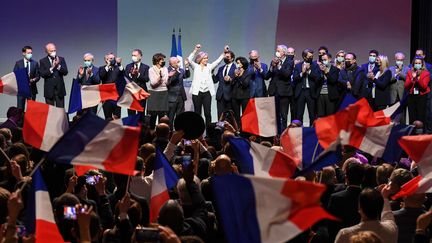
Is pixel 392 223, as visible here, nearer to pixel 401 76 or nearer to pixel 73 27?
pixel 401 76

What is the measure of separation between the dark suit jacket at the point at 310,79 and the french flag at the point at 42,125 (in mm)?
9868

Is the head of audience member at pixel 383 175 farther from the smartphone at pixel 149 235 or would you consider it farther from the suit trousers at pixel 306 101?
the suit trousers at pixel 306 101

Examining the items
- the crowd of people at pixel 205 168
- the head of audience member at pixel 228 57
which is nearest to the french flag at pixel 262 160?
the crowd of people at pixel 205 168

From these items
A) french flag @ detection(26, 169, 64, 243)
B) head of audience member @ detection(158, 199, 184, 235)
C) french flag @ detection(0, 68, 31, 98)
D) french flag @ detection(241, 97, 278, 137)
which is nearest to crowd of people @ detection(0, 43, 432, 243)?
head of audience member @ detection(158, 199, 184, 235)

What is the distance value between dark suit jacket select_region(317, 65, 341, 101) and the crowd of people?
0.06 feet

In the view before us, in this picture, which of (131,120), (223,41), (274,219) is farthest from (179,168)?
(223,41)

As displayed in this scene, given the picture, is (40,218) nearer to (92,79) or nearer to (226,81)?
(226,81)

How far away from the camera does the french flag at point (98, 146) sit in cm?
508

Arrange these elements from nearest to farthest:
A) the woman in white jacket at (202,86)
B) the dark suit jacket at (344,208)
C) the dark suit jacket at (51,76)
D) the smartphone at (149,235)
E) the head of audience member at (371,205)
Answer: the smartphone at (149,235), the head of audience member at (371,205), the dark suit jacket at (344,208), the woman in white jacket at (202,86), the dark suit jacket at (51,76)

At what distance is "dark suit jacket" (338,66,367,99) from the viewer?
17.2m

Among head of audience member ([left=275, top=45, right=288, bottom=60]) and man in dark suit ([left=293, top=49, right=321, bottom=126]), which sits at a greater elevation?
head of audience member ([left=275, top=45, right=288, bottom=60])

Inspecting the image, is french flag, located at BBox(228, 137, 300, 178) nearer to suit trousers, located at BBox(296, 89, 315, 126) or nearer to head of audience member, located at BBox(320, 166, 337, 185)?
head of audience member, located at BBox(320, 166, 337, 185)

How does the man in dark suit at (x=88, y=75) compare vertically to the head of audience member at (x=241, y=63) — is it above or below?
below

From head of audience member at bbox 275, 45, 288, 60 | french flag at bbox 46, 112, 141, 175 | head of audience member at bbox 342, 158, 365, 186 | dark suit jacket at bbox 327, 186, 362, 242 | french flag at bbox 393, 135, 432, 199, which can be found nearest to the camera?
french flag at bbox 46, 112, 141, 175
